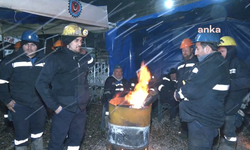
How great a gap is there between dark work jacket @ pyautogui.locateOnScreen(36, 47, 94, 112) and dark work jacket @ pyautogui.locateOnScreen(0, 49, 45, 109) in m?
0.81

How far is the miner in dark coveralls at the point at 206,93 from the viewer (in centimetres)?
250

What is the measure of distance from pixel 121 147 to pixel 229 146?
2.34 meters

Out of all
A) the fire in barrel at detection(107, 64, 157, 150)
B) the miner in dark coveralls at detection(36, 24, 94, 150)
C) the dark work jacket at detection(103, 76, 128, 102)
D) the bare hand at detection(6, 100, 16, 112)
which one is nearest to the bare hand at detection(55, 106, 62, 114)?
the miner in dark coveralls at detection(36, 24, 94, 150)

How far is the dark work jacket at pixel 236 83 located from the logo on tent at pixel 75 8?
157 inches

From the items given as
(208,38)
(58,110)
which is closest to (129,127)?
(58,110)

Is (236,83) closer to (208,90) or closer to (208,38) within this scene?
(208,90)

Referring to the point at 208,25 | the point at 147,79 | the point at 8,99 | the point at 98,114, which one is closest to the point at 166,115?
the point at 147,79

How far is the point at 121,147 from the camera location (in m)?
3.11

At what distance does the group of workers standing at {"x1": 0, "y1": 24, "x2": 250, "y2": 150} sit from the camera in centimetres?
257

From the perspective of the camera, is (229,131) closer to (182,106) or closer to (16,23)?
(182,106)

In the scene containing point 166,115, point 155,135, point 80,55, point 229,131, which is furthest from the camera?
point 166,115

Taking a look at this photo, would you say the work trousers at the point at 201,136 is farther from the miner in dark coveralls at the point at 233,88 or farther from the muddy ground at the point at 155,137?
the muddy ground at the point at 155,137

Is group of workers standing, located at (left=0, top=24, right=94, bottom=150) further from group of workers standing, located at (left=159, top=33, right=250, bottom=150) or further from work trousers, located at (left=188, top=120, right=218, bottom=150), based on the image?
work trousers, located at (left=188, top=120, right=218, bottom=150)

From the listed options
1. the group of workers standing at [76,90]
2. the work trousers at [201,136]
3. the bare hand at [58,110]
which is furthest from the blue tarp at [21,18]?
the work trousers at [201,136]
